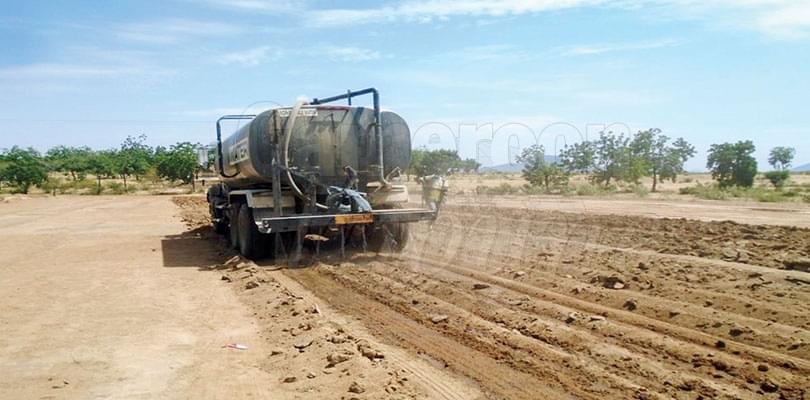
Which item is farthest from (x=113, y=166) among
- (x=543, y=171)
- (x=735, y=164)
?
(x=735, y=164)

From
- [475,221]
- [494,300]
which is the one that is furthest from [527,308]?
[475,221]

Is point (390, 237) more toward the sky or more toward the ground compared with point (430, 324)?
more toward the sky

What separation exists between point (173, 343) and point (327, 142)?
5388 mm

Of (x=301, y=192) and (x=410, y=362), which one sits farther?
(x=301, y=192)

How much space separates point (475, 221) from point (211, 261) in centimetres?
774

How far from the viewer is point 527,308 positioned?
6418 millimetres

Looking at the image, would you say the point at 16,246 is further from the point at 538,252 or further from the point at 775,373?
the point at 775,373

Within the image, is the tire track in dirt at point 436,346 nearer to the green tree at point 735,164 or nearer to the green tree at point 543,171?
the green tree at point 543,171

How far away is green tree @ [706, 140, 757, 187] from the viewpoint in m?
40.9

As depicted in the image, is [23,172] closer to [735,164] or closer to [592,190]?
[592,190]

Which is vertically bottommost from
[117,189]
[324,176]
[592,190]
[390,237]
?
[592,190]

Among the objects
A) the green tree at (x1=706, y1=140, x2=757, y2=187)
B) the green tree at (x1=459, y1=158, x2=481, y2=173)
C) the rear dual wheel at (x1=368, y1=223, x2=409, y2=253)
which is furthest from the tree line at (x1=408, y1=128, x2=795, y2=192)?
the rear dual wheel at (x1=368, y1=223, x2=409, y2=253)

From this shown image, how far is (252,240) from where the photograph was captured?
10750 millimetres

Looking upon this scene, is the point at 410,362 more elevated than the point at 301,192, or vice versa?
the point at 301,192
